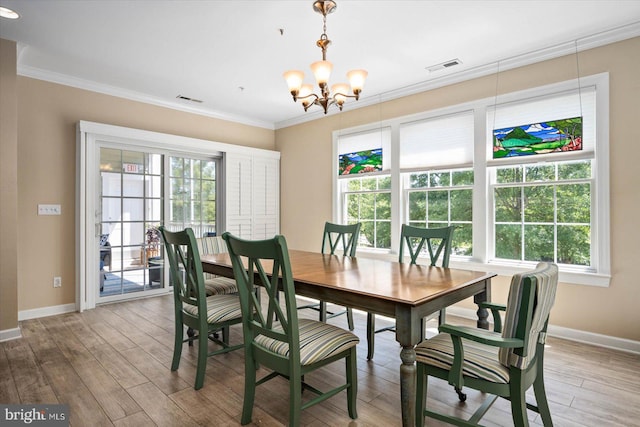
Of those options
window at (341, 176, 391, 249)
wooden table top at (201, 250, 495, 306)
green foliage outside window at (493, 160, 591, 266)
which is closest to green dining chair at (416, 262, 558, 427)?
wooden table top at (201, 250, 495, 306)

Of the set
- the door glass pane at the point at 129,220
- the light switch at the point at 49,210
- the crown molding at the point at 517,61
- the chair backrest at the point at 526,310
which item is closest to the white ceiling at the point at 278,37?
the crown molding at the point at 517,61

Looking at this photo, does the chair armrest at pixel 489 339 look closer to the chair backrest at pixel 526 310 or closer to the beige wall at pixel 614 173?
the chair backrest at pixel 526 310

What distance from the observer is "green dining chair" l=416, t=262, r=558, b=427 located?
55.9 inches

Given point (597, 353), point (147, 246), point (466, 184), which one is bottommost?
point (597, 353)

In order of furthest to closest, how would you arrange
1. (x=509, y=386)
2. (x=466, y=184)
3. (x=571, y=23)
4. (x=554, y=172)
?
1. (x=466, y=184)
2. (x=554, y=172)
3. (x=571, y=23)
4. (x=509, y=386)

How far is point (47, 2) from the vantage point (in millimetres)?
2600

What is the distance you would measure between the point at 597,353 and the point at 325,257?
2443 millimetres

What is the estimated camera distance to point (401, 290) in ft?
6.14

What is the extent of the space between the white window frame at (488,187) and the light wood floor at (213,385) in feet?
2.64

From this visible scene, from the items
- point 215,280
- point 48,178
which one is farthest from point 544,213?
point 48,178

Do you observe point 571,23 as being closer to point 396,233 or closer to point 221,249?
point 396,233

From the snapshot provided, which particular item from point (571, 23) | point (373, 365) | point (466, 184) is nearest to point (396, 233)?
point (466, 184)

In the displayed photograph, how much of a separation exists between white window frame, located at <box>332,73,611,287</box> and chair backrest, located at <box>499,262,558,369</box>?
84.5 inches

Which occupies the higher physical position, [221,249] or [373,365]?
[221,249]
